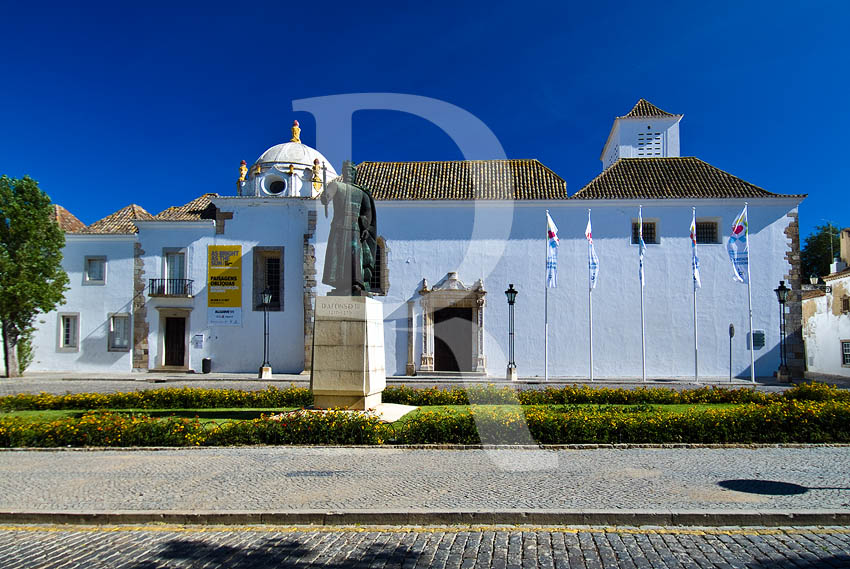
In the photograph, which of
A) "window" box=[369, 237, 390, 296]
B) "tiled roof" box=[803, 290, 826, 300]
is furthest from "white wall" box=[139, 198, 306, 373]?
"tiled roof" box=[803, 290, 826, 300]

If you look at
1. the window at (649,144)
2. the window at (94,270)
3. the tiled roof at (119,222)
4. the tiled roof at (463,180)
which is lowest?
the window at (94,270)

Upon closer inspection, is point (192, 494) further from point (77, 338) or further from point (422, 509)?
point (77, 338)

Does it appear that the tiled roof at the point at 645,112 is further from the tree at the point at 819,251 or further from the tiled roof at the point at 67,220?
the tiled roof at the point at 67,220

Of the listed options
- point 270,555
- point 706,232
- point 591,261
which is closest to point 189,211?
point 591,261

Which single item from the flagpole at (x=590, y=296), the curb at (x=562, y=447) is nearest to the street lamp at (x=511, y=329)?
the flagpole at (x=590, y=296)

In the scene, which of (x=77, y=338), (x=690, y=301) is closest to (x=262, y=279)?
(x=77, y=338)

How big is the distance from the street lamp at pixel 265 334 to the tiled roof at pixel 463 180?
6496 millimetres

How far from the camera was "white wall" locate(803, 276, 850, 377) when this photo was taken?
28.8 m

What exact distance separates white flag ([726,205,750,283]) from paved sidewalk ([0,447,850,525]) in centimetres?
1597

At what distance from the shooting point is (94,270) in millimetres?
29422

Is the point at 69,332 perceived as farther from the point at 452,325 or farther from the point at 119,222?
the point at 452,325

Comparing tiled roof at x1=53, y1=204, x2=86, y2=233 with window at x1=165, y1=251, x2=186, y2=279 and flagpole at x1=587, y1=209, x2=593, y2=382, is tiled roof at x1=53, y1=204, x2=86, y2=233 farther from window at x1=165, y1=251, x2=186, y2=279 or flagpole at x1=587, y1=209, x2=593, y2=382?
flagpole at x1=587, y1=209, x2=593, y2=382

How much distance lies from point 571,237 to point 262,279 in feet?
46.4

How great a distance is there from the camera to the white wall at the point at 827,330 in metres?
28.8
